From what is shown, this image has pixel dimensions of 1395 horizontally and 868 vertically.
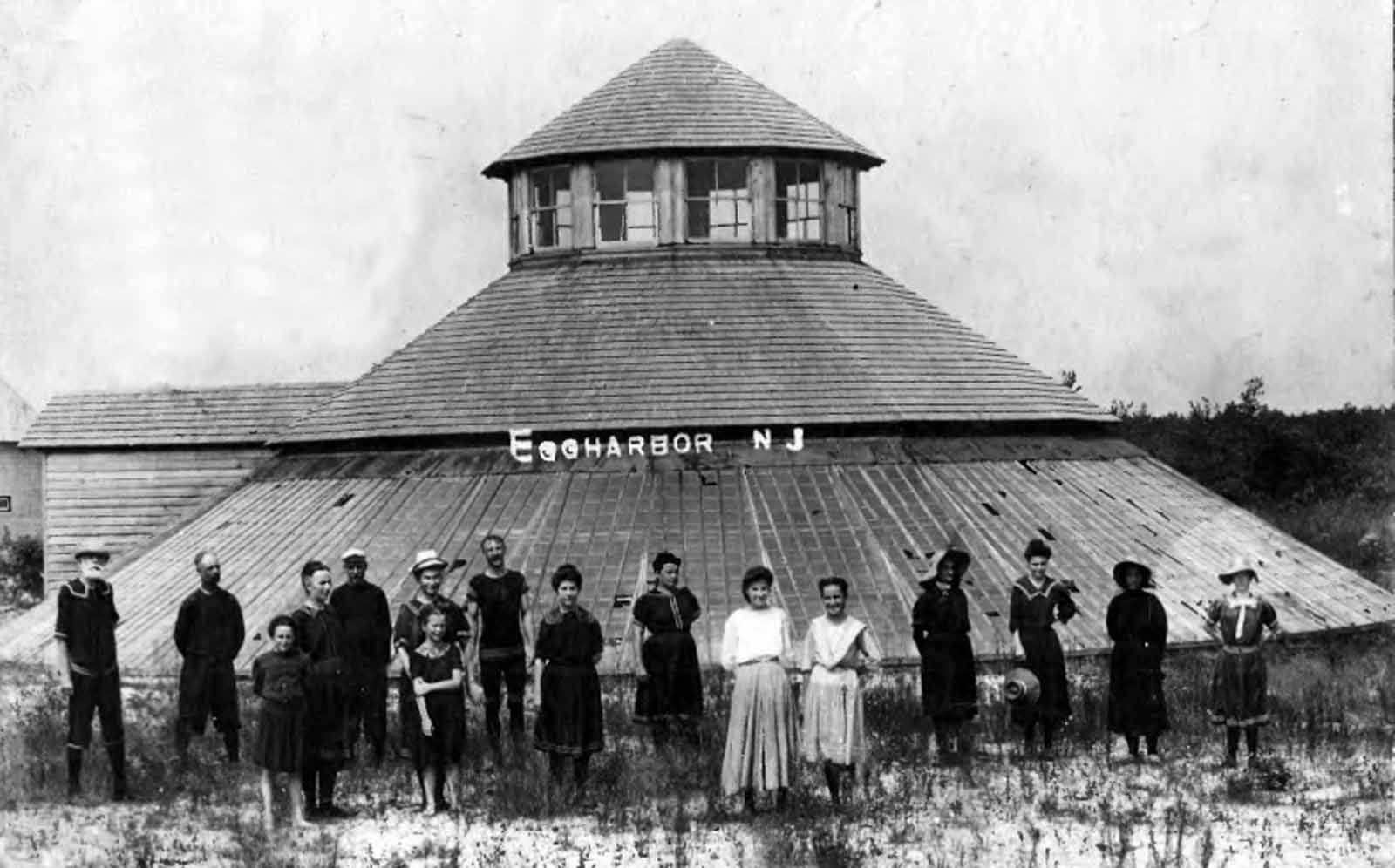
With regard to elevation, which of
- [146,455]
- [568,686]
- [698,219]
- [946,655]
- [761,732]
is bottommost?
[761,732]

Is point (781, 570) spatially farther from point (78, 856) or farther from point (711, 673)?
point (78, 856)

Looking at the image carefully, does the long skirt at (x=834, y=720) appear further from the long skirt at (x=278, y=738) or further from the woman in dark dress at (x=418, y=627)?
the long skirt at (x=278, y=738)

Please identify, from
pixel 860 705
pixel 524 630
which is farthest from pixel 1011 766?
pixel 524 630

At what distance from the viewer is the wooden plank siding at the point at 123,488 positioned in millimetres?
45906

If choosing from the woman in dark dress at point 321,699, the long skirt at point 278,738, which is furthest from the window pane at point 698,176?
the long skirt at point 278,738

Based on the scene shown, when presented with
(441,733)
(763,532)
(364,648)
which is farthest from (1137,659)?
(763,532)

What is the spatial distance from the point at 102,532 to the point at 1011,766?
1038 inches

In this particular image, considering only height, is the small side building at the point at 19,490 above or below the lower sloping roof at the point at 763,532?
above

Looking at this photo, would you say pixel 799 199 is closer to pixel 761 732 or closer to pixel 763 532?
pixel 763 532

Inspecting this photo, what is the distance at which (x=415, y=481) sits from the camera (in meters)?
37.7

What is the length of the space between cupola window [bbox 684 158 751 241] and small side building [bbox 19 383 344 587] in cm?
836

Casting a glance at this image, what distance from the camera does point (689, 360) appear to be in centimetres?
3850

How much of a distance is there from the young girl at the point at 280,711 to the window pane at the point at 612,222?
22337 mm

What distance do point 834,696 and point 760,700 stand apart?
29.6 inches
